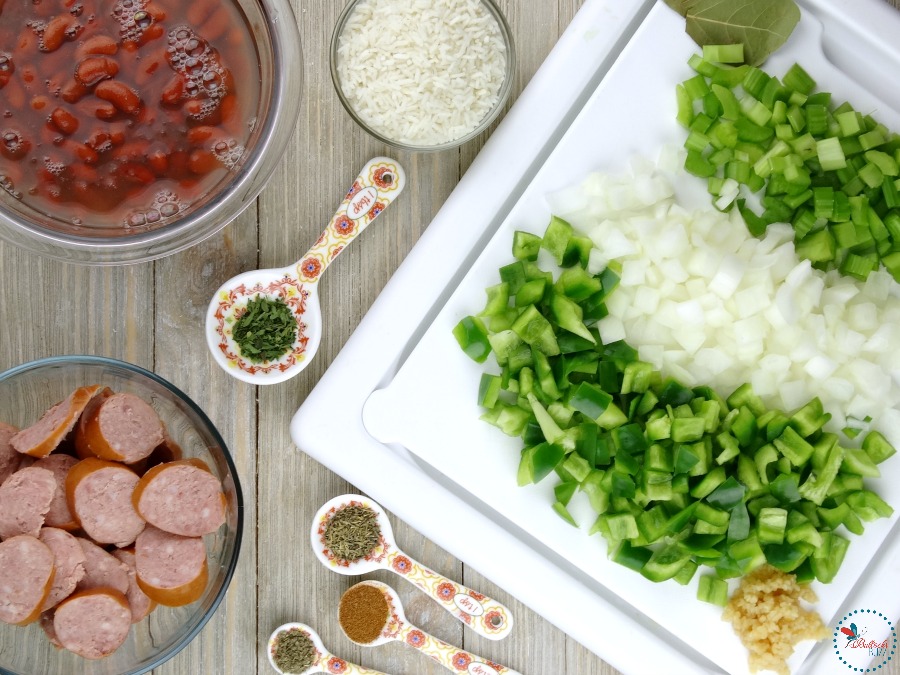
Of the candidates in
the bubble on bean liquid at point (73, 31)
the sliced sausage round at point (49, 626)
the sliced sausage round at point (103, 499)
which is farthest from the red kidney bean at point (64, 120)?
the sliced sausage round at point (49, 626)

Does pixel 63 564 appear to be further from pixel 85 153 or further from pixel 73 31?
pixel 73 31

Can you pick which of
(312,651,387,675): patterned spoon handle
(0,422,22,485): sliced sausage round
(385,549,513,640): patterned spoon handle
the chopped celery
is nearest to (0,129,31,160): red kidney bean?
(0,422,22,485): sliced sausage round

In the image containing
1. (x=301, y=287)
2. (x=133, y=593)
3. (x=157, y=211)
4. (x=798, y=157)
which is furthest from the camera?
(x=301, y=287)

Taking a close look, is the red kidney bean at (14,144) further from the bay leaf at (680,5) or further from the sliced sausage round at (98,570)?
the bay leaf at (680,5)

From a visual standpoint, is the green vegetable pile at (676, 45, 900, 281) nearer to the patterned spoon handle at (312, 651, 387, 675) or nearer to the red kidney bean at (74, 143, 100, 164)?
the red kidney bean at (74, 143, 100, 164)

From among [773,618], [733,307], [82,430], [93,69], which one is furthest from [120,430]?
[773,618]

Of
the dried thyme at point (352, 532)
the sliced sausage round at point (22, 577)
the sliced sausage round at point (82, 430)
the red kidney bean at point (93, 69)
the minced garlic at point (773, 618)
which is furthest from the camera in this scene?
the dried thyme at point (352, 532)

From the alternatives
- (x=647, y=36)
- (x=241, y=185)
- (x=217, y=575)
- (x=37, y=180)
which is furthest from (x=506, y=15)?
(x=217, y=575)
